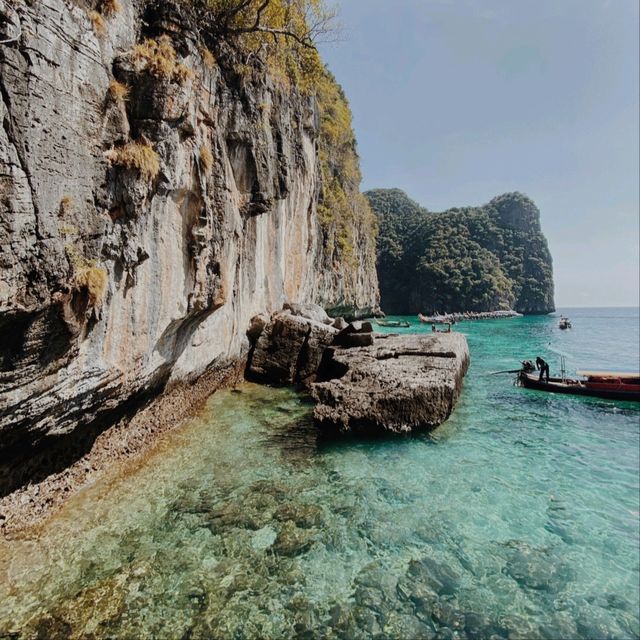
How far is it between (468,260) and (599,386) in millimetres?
74998

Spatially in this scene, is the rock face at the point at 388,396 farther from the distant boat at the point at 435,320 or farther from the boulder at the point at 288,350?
the distant boat at the point at 435,320

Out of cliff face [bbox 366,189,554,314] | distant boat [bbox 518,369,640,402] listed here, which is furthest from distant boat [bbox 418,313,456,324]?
distant boat [bbox 518,369,640,402]

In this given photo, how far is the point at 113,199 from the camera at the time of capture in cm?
605

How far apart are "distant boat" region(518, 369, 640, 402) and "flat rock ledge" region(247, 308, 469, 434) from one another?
A: 14.5ft

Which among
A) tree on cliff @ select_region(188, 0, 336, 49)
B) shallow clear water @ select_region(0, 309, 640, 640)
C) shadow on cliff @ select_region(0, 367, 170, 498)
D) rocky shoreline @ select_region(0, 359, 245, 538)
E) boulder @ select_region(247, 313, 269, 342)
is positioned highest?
tree on cliff @ select_region(188, 0, 336, 49)

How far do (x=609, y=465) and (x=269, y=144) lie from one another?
13.2 m

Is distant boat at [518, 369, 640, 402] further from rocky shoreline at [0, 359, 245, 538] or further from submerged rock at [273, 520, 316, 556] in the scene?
submerged rock at [273, 520, 316, 556]

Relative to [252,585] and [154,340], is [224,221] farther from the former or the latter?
[252,585]

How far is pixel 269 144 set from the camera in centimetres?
1259

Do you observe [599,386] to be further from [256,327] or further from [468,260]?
[468,260]

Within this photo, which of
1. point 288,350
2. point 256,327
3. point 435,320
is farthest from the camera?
point 435,320

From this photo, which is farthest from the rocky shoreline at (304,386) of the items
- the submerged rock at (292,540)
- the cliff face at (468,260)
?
the cliff face at (468,260)

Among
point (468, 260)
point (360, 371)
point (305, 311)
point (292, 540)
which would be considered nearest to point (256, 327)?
point (305, 311)

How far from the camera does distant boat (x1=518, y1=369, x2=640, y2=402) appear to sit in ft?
45.3
